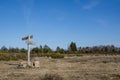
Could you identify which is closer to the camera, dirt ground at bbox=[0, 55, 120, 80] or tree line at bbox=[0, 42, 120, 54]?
dirt ground at bbox=[0, 55, 120, 80]

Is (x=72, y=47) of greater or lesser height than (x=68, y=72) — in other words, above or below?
above

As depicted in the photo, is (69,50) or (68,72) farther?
(69,50)

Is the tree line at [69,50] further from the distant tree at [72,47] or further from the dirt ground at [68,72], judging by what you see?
the dirt ground at [68,72]

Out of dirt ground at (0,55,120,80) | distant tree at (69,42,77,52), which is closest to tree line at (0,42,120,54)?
distant tree at (69,42,77,52)

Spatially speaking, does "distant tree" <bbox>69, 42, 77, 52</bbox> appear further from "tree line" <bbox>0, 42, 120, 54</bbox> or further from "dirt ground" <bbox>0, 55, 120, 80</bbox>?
"dirt ground" <bbox>0, 55, 120, 80</bbox>

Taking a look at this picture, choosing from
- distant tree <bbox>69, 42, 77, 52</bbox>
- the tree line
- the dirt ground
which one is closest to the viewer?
the dirt ground

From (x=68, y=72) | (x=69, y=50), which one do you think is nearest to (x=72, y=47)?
(x=69, y=50)

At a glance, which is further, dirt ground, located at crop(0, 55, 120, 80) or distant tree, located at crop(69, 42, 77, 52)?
distant tree, located at crop(69, 42, 77, 52)

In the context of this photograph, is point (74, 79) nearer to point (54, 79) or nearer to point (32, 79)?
point (54, 79)

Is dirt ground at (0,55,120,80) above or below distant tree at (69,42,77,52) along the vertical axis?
below

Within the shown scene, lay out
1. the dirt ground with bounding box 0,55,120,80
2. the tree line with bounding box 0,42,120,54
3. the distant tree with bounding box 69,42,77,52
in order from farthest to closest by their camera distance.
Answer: the distant tree with bounding box 69,42,77,52 < the tree line with bounding box 0,42,120,54 < the dirt ground with bounding box 0,55,120,80

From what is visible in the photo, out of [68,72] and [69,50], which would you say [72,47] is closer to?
[69,50]

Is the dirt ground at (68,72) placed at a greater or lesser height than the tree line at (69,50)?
lesser

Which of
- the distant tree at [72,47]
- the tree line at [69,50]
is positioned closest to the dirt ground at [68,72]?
the tree line at [69,50]
